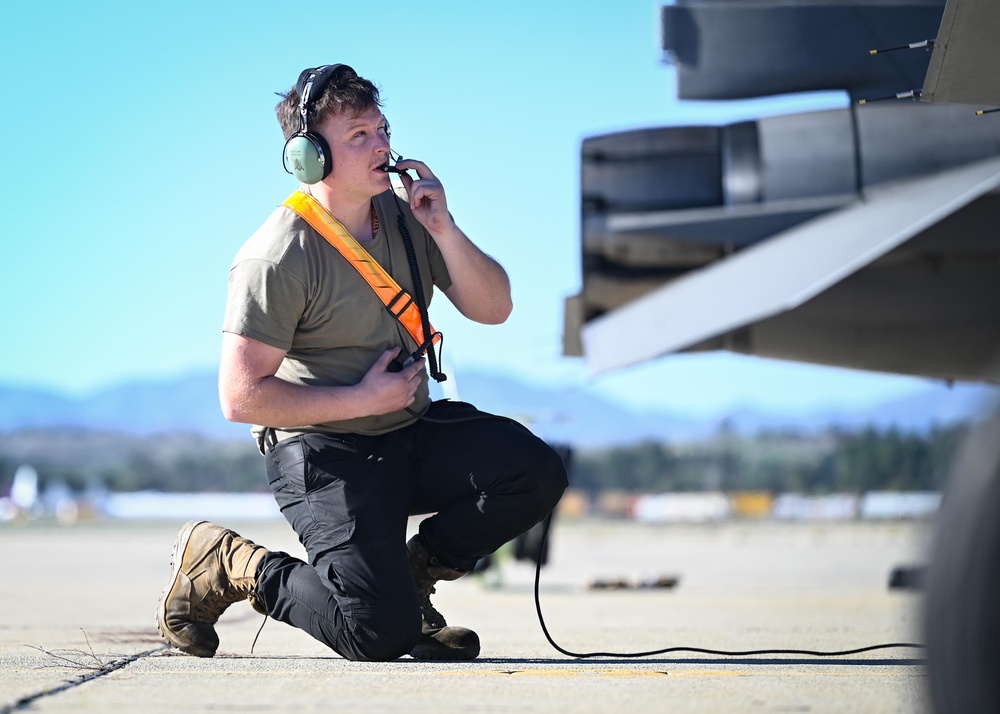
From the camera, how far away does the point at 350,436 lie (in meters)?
3.00

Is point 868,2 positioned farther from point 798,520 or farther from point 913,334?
point 798,520

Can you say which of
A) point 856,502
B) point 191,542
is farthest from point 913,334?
point 856,502

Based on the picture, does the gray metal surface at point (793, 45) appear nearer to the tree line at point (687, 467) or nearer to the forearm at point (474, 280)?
the forearm at point (474, 280)

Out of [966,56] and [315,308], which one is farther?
[966,56]

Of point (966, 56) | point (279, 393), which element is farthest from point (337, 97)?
point (966, 56)

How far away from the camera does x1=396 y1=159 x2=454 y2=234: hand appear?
3.11 metres

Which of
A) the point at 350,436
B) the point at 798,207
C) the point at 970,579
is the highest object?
the point at 798,207

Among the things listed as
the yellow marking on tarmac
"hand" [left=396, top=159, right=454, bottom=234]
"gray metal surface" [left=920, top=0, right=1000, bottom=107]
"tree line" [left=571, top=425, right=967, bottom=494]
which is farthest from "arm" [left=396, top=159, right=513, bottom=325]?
"tree line" [left=571, top=425, right=967, bottom=494]

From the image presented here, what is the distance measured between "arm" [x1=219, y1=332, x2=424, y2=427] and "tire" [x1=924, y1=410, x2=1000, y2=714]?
190 cm

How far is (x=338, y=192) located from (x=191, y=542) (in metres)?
1.03

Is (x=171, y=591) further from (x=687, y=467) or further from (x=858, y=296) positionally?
(x=687, y=467)

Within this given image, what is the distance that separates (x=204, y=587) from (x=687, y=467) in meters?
106

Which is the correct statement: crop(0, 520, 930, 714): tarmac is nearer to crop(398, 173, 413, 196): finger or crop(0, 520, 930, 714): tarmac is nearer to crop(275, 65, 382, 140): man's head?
crop(398, 173, 413, 196): finger

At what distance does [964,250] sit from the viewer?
554cm
